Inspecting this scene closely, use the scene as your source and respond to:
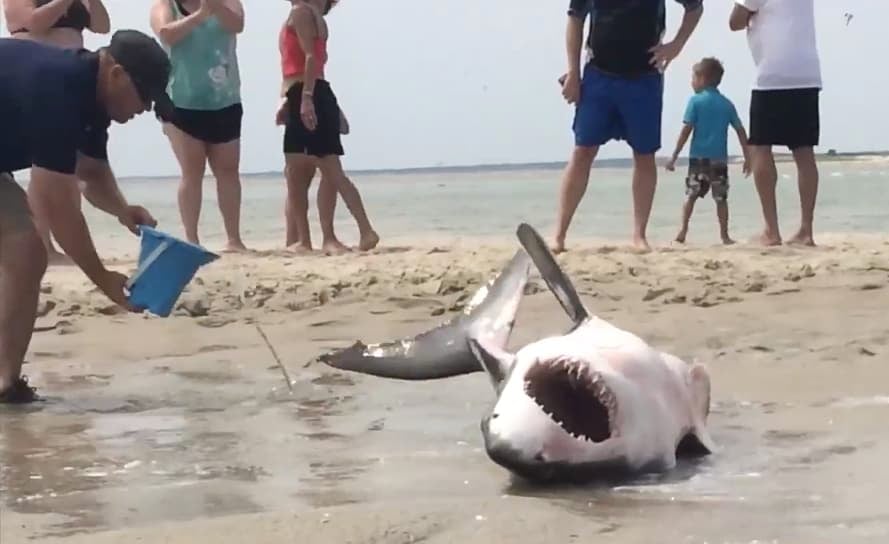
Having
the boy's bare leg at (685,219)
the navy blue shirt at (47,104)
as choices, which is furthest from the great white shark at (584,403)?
the boy's bare leg at (685,219)

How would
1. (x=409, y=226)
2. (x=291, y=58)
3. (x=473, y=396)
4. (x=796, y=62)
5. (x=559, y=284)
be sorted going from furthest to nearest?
(x=409, y=226)
(x=291, y=58)
(x=796, y=62)
(x=473, y=396)
(x=559, y=284)

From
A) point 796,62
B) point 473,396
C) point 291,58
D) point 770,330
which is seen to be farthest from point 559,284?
point 291,58

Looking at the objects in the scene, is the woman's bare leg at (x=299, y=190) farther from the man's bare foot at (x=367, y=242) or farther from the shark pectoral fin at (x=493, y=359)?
the shark pectoral fin at (x=493, y=359)

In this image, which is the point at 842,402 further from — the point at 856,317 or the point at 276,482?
the point at 276,482

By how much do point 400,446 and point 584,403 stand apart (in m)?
0.58

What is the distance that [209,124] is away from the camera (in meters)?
8.19

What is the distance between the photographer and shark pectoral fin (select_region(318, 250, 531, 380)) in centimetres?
425

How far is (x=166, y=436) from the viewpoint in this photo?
4.03 metres

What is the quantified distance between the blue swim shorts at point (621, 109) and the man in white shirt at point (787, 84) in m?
0.81

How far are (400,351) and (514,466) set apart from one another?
4.82 ft

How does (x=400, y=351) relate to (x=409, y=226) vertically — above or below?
above

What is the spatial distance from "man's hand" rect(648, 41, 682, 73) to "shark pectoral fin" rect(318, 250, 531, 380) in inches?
136

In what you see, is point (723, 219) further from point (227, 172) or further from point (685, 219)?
point (227, 172)

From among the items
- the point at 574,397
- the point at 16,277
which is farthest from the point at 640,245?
the point at 574,397
